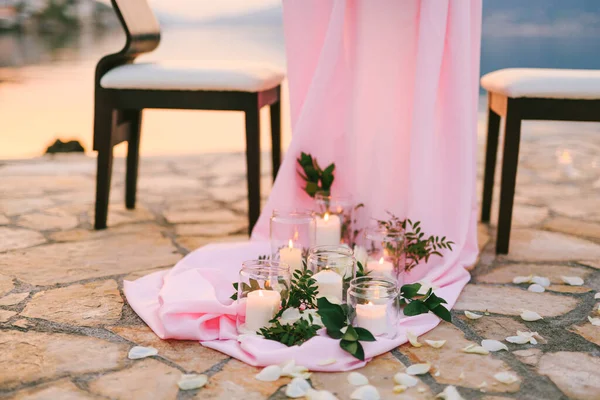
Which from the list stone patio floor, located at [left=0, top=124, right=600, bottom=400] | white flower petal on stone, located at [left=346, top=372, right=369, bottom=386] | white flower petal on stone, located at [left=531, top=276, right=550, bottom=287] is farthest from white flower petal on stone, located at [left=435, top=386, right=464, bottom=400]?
white flower petal on stone, located at [left=531, top=276, right=550, bottom=287]

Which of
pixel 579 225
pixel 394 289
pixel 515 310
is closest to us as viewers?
pixel 394 289

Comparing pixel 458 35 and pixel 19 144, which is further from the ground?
pixel 458 35

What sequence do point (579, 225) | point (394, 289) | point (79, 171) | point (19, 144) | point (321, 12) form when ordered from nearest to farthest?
1. point (394, 289)
2. point (321, 12)
3. point (579, 225)
4. point (79, 171)
5. point (19, 144)

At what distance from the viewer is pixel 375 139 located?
192 cm

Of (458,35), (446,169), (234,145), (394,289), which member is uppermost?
(458,35)

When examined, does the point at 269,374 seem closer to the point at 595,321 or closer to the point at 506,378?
the point at 506,378

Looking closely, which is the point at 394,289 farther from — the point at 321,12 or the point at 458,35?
the point at 321,12

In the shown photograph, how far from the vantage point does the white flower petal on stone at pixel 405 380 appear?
1.27m

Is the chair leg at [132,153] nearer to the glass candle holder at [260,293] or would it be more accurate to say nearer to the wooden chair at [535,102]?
the glass candle holder at [260,293]

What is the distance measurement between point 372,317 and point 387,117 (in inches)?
26.4

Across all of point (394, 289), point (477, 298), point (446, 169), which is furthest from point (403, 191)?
point (394, 289)

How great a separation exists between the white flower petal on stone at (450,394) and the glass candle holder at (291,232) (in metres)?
Result: 0.60

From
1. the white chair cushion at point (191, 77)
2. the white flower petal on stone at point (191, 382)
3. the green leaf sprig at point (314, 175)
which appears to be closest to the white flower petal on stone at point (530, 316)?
the green leaf sprig at point (314, 175)

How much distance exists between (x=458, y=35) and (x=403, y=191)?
0.44 metres
